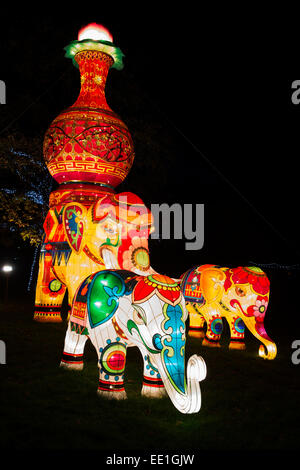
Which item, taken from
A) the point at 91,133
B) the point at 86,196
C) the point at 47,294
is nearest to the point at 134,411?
the point at 47,294

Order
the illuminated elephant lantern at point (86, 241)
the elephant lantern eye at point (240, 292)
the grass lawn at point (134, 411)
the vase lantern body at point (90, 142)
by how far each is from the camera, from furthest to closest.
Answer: the vase lantern body at point (90, 142)
the elephant lantern eye at point (240, 292)
the illuminated elephant lantern at point (86, 241)
the grass lawn at point (134, 411)

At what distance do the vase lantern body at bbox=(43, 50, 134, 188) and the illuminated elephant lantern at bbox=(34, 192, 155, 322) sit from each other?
0.38 metres

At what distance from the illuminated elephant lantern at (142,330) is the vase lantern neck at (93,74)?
16.2 ft

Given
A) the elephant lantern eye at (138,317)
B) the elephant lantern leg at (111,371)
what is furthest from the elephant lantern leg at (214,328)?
the elephant lantern eye at (138,317)

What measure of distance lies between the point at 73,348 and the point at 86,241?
2.27 metres

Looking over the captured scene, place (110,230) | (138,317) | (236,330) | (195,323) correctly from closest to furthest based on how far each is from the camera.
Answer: (138,317) < (110,230) < (236,330) < (195,323)

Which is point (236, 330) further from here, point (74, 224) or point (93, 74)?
point (93, 74)

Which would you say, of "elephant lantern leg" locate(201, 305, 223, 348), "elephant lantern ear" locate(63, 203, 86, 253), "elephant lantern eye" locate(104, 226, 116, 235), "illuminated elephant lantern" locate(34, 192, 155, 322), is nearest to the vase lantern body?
"illuminated elephant lantern" locate(34, 192, 155, 322)

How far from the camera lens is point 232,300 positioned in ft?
26.0

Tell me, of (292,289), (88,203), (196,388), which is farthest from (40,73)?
(292,289)

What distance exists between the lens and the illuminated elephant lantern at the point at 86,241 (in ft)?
22.8

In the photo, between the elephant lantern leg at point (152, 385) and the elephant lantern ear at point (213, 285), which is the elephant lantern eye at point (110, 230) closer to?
the elephant lantern ear at point (213, 285)
